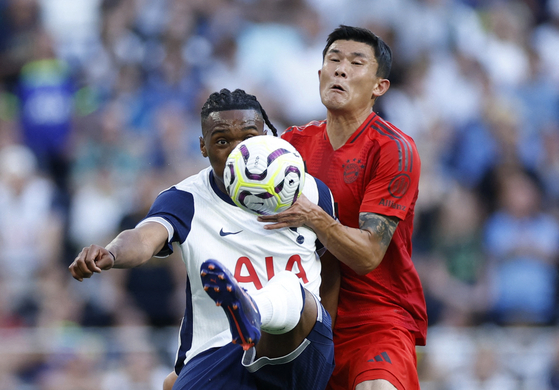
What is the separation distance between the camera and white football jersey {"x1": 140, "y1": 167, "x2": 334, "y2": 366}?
385cm

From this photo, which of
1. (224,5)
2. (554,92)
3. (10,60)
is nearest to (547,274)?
(554,92)

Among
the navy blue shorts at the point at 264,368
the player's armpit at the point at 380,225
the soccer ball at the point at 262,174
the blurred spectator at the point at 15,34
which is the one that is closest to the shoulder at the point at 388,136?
the player's armpit at the point at 380,225

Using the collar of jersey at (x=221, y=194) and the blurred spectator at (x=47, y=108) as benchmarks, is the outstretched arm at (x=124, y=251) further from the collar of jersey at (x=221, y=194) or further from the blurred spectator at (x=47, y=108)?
the blurred spectator at (x=47, y=108)

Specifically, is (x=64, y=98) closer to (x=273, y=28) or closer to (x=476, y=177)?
(x=273, y=28)

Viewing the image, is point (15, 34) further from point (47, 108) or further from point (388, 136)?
point (388, 136)

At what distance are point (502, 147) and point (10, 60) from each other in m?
5.71

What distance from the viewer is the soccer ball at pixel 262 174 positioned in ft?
11.9

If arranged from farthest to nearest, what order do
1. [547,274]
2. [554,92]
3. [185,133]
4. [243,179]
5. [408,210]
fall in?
[554,92] < [185,133] < [547,274] < [408,210] < [243,179]

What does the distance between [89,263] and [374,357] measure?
1.84 metres

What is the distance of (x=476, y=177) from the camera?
345 inches

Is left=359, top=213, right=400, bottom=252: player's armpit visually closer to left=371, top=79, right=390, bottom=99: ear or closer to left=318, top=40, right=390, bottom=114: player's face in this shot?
left=318, top=40, right=390, bottom=114: player's face

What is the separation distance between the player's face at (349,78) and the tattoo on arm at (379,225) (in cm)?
67

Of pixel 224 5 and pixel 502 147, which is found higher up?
pixel 224 5

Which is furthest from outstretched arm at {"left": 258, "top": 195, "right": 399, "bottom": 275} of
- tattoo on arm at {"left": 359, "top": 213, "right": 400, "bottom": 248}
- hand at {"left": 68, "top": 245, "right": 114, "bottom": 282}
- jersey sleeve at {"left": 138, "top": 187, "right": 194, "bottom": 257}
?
hand at {"left": 68, "top": 245, "right": 114, "bottom": 282}
